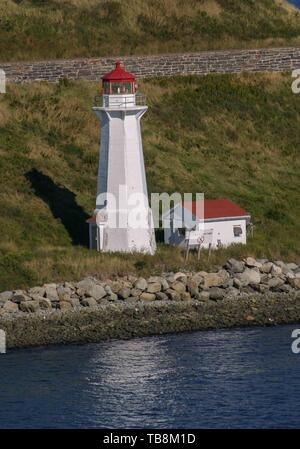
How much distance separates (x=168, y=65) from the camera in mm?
62875

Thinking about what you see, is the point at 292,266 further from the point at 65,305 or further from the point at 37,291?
the point at 37,291

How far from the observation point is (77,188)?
5194cm

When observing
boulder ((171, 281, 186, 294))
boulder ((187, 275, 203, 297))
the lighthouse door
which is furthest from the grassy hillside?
boulder ((171, 281, 186, 294))

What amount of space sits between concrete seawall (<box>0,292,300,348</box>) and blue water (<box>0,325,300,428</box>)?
1.95ft

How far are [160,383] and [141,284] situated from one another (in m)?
7.19

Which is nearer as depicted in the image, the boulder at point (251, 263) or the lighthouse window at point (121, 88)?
the lighthouse window at point (121, 88)

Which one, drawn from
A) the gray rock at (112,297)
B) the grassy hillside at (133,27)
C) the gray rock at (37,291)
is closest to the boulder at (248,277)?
the gray rock at (112,297)

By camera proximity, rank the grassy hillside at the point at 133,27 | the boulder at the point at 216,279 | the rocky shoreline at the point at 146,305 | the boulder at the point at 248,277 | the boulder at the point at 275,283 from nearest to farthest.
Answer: the rocky shoreline at the point at 146,305 → the boulder at the point at 216,279 → the boulder at the point at 248,277 → the boulder at the point at 275,283 → the grassy hillside at the point at 133,27

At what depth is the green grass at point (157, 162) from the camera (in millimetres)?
47312

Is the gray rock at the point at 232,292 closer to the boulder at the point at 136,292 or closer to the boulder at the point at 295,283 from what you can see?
the boulder at the point at 295,283

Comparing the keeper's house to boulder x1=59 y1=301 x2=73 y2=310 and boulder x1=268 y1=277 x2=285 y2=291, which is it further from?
boulder x1=59 y1=301 x2=73 y2=310

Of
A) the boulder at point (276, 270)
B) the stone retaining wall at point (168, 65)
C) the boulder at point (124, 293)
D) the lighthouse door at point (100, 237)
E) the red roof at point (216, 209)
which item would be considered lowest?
the boulder at point (124, 293)

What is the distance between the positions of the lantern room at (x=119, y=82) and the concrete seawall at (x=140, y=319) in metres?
6.21
